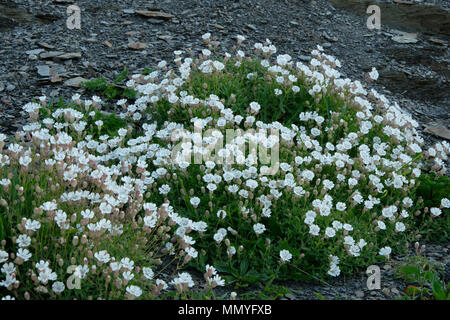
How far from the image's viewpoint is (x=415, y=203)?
472 cm

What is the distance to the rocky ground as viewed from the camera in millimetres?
6287

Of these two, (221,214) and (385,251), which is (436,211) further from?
(221,214)

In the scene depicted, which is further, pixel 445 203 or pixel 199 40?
pixel 199 40

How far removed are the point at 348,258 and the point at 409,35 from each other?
6359 millimetres

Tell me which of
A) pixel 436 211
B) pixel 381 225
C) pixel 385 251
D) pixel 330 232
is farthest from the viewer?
pixel 436 211

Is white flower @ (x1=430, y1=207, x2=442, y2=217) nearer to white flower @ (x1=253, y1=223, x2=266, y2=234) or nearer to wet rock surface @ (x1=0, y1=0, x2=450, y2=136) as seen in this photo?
white flower @ (x1=253, y1=223, x2=266, y2=234)

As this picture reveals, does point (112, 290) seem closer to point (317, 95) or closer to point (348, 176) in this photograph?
point (348, 176)

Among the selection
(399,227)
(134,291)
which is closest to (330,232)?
(399,227)

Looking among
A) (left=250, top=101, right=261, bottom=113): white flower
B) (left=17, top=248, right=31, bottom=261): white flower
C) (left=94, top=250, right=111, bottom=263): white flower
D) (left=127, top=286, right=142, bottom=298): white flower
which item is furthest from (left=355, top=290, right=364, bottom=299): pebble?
(left=17, top=248, right=31, bottom=261): white flower

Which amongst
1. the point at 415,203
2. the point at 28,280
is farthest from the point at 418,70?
the point at 28,280

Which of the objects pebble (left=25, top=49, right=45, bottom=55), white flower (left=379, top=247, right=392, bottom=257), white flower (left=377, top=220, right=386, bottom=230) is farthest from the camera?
pebble (left=25, top=49, right=45, bottom=55)

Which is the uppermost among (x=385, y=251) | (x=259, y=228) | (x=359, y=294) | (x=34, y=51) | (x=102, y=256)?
(x=34, y=51)

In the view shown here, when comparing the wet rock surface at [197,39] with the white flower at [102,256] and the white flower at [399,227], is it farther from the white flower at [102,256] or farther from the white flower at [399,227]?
the white flower at [102,256]

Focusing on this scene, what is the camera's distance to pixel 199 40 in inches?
283
